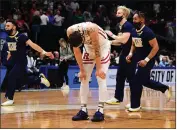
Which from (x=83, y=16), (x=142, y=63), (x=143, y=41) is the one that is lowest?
(x=142, y=63)

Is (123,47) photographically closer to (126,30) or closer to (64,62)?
(126,30)

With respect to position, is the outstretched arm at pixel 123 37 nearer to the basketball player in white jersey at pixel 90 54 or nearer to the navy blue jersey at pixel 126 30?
the navy blue jersey at pixel 126 30

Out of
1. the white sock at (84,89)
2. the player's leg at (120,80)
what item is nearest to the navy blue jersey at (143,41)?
the player's leg at (120,80)

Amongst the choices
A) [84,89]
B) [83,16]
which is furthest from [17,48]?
[83,16]

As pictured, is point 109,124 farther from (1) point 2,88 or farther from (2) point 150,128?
(1) point 2,88

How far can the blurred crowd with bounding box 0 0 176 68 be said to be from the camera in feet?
57.7

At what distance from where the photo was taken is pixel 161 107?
8.15 m

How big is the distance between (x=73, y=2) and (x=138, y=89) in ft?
44.0

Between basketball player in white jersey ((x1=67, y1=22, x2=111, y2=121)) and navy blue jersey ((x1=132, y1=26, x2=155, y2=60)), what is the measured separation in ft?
2.95

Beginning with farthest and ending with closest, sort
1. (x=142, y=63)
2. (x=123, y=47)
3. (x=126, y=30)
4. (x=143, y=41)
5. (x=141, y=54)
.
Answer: (x=123, y=47) → (x=126, y=30) → (x=141, y=54) → (x=143, y=41) → (x=142, y=63)

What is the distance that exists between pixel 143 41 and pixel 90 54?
1.30 meters

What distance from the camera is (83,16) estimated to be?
19.4 m

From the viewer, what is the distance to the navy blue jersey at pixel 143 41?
23.9ft

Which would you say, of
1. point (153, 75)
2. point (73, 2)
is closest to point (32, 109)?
point (153, 75)
